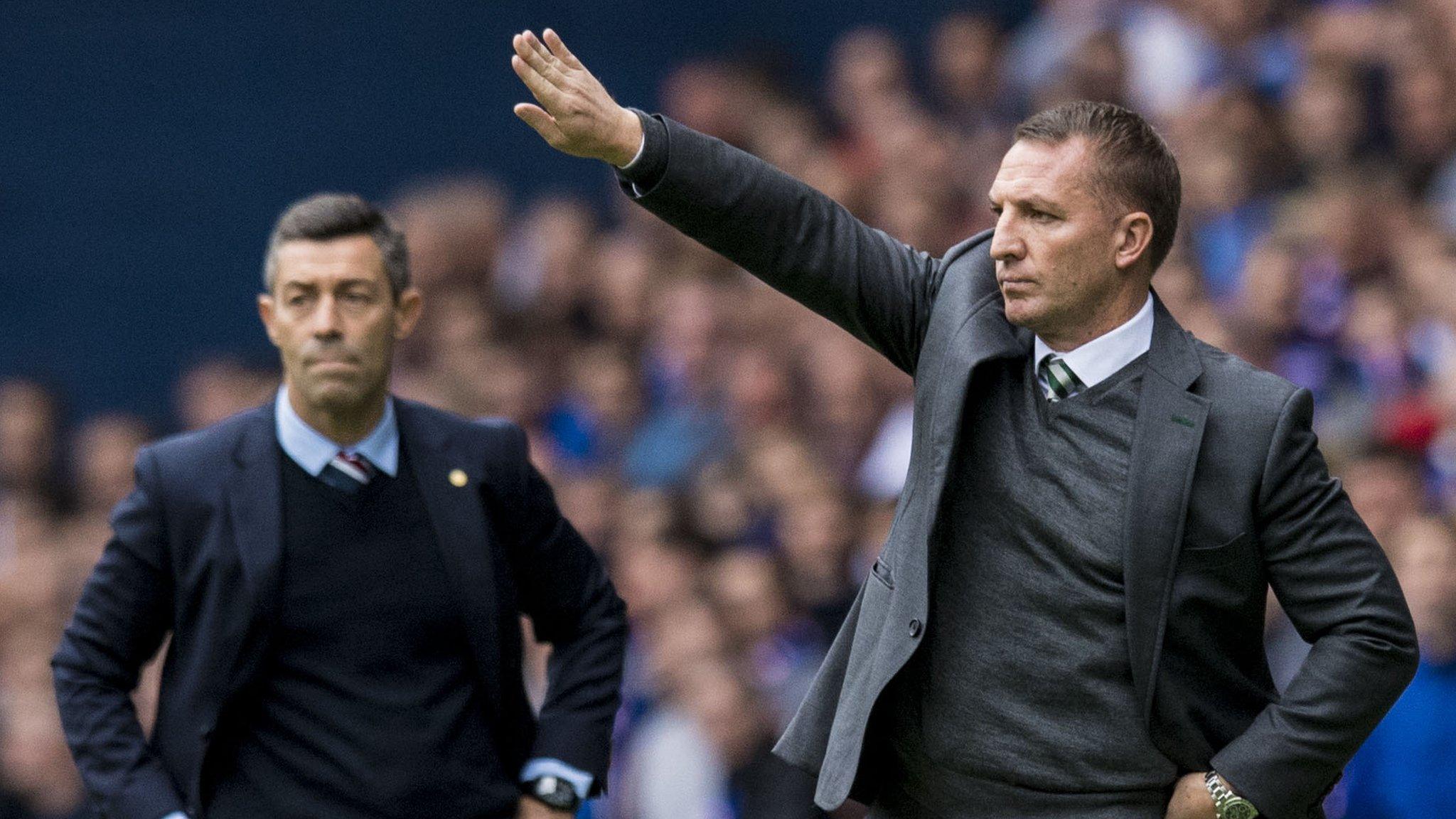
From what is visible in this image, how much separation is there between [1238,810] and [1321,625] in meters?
0.30

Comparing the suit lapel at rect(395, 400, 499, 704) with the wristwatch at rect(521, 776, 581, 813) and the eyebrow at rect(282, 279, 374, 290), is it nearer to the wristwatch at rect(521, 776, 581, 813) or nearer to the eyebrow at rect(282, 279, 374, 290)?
the wristwatch at rect(521, 776, 581, 813)

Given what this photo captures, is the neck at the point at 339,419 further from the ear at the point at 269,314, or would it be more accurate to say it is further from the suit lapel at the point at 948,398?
the suit lapel at the point at 948,398

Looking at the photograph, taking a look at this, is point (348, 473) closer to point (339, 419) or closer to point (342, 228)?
point (339, 419)

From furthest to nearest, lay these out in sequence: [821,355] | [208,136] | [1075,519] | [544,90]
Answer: [208,136]
[821,355]
[1075,519]
[544,90]

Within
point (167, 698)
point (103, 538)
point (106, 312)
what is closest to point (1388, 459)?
point (167, 698)

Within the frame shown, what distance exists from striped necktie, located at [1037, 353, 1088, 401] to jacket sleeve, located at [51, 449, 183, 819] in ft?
5.26

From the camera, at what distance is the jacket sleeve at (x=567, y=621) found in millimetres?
3842

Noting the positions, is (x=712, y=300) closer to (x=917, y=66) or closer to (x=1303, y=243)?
(x=917, y=66)

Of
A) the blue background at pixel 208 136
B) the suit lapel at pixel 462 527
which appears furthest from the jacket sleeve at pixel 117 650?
the blue background at pixel 208 136

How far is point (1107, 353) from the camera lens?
315 cm

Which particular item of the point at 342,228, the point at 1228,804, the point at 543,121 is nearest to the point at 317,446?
the point at 342,228

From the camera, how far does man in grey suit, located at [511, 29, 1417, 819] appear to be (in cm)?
303

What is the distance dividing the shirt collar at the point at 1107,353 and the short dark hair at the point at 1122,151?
0.12m

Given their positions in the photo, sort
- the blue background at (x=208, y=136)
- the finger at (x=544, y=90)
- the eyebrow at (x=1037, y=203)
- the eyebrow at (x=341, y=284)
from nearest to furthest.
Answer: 1. the finger at (x=544, y=90)
2. the eyebrow at (x=1037, y=203)
3. the eyebrow at (x=341, y=284)
4. the blue background at (x=208, y=136)
